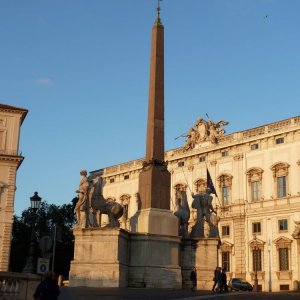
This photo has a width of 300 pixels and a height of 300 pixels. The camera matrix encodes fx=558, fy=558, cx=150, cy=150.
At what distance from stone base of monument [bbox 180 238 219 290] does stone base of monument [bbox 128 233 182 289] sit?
4.90 ft

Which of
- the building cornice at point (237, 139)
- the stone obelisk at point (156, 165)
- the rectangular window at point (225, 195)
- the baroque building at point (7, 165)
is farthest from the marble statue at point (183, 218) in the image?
the rectangular window at point (225, 195)

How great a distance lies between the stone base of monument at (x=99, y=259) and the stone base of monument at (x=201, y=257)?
3.28 meters

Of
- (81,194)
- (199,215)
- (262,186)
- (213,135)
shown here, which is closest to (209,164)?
(213,135)

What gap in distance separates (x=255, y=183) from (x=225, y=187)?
11.5 feet

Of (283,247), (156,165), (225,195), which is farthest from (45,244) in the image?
(225,195)

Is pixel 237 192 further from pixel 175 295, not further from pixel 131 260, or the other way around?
pixel 175 295

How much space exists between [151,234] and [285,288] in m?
28.5

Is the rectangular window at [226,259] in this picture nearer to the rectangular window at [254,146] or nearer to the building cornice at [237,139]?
the building cornice at [237,139]

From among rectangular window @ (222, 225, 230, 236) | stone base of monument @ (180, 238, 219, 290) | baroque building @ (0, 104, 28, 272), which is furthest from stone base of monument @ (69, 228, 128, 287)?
rectangular window @ (222, 225, 230, 236)

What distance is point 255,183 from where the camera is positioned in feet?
167

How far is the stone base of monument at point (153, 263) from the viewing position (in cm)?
2034

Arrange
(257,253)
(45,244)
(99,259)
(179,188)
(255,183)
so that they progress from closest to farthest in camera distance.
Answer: (45,244) < (99,259) < (257,253) < (255,183) < (179,188)

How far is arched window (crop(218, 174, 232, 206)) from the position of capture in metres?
52.9

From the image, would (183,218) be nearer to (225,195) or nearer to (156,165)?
(156,165)
